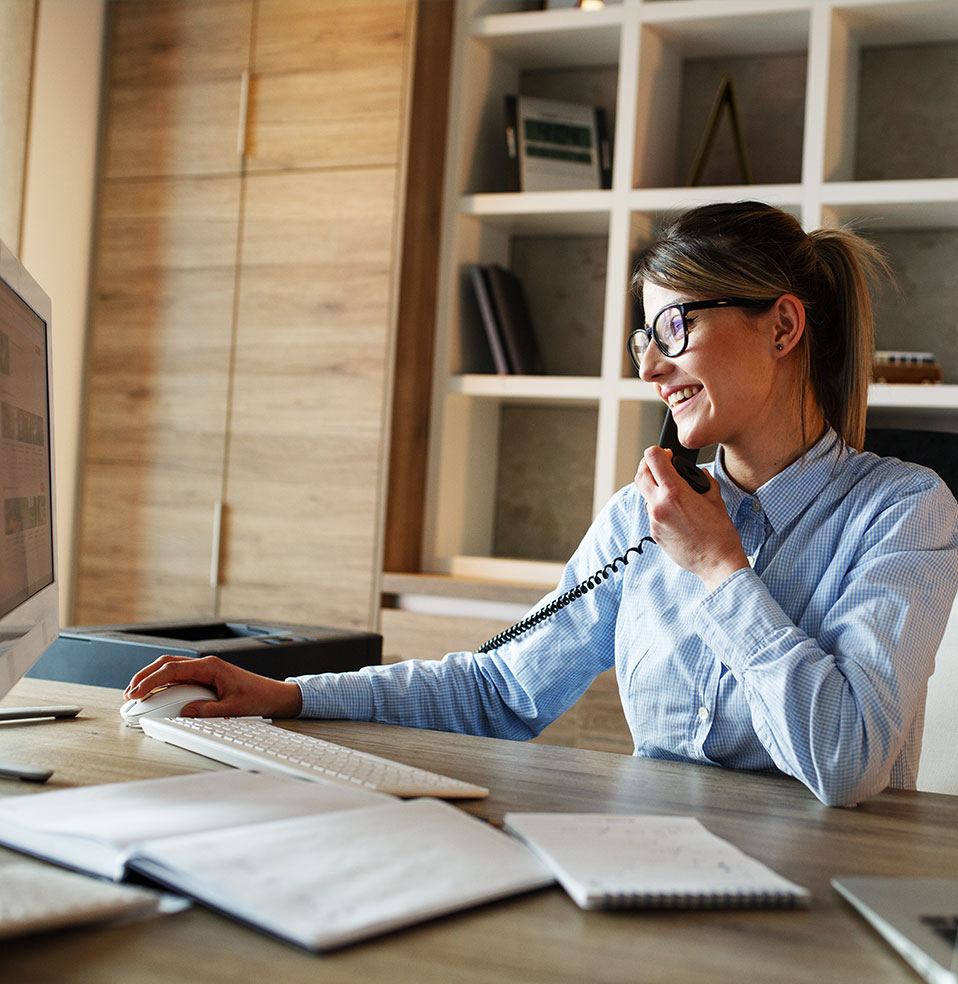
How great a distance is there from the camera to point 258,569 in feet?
10.6

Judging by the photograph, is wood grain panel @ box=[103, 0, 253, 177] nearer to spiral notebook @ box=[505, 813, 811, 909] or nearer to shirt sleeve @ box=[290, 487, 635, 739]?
shirt sleeve @ box=[290, 487, 635, 739]

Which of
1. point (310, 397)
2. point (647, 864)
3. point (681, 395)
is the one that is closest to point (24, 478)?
point (647, 864)

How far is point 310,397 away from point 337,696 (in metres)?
1.85

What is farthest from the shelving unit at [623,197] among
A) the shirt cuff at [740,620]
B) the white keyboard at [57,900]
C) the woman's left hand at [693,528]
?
the white keyboard at [57,900]

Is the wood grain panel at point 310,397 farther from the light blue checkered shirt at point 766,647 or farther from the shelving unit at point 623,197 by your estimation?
the light blue checkered shirt at point 766,647

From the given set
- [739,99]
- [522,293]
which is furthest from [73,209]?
[739,99]

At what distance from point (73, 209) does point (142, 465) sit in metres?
0.81

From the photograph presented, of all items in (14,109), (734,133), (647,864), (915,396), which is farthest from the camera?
(14,109)

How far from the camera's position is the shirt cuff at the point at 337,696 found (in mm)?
1401

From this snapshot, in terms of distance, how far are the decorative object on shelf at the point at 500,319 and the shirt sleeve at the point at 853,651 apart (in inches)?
76.3

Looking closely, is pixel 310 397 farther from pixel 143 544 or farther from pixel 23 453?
pixel 23 453

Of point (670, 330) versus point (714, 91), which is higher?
point (714, 91)

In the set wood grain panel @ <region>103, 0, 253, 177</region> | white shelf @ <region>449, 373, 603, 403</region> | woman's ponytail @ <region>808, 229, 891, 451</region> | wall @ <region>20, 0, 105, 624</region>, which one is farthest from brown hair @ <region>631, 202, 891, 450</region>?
wall @ <region>20, 0, 105, 624</region>

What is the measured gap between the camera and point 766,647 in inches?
47.4
